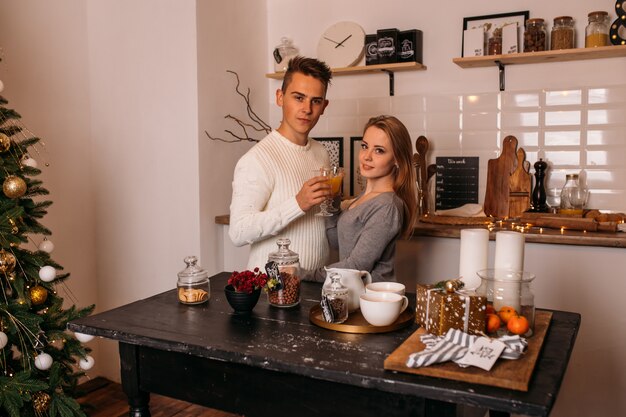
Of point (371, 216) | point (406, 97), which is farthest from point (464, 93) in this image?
point (371, 216)

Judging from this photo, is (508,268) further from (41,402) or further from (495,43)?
(495,43)

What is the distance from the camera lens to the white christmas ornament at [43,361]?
2.32 m

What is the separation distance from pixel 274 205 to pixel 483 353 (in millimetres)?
1280

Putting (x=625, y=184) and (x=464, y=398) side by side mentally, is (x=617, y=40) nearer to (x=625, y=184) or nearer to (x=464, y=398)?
(x=625, y=184)

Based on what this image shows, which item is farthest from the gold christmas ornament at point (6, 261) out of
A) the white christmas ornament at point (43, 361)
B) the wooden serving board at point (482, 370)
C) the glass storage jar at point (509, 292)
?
the glass storage jar at point (509, 292)

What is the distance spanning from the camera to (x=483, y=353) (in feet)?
4.29

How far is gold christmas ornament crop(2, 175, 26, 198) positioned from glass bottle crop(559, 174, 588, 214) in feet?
8.23

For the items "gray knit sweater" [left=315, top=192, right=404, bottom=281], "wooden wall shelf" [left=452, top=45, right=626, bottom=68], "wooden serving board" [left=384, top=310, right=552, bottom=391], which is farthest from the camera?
"wooden wall shelf" [left=452, top=45, right=626, bottom=68]

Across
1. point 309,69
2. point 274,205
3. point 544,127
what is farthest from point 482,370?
point 544,127

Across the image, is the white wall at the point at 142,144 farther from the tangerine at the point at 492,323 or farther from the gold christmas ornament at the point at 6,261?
the tangerine at the point at 492,323

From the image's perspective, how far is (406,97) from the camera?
3625 mm

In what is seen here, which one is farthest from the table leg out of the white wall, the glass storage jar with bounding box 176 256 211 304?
the white wall

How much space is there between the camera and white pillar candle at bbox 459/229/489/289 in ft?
5.33

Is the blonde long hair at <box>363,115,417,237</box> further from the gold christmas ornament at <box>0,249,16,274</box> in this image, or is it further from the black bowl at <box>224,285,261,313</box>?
the gold christmas ornament at <box>0,249,16,274</box>
